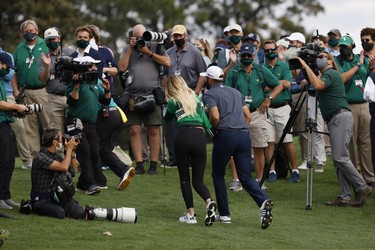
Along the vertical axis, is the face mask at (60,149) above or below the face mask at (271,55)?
below

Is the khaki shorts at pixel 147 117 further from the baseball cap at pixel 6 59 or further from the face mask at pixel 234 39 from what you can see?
the baseball cap at pixel 6 59

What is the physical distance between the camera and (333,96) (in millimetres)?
15891

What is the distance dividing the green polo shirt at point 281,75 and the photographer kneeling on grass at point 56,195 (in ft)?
17.4

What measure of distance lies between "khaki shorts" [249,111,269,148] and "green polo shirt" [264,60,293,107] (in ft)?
3.33

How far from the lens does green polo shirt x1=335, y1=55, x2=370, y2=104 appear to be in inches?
682

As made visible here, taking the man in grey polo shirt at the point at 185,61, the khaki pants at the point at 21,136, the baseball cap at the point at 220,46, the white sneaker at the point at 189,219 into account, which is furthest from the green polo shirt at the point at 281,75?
the white sneaker at the point at 189,219

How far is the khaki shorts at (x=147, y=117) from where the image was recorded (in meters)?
18.0

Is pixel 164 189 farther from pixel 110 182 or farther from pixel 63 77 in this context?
pixel 63 77

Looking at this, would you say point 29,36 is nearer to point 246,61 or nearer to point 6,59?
point 246,61

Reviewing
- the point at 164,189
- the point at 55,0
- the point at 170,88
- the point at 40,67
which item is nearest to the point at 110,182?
the point at 164,189

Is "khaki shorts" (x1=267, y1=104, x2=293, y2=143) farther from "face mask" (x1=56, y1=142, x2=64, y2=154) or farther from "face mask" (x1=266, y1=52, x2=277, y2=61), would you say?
"face mask" (x1=56, y1=142, x2=64, y2=154)

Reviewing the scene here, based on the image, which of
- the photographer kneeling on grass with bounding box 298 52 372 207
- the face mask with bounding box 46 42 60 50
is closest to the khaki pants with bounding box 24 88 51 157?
the face mask with bounding box 46 42 60 50

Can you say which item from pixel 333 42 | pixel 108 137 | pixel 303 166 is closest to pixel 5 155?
pixel 108 137

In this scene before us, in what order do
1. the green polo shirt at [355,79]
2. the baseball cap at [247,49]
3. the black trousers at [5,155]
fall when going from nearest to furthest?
the black trousers at [5,155], the baseball cap at [247,49], the green polo shirt at [355,79]
